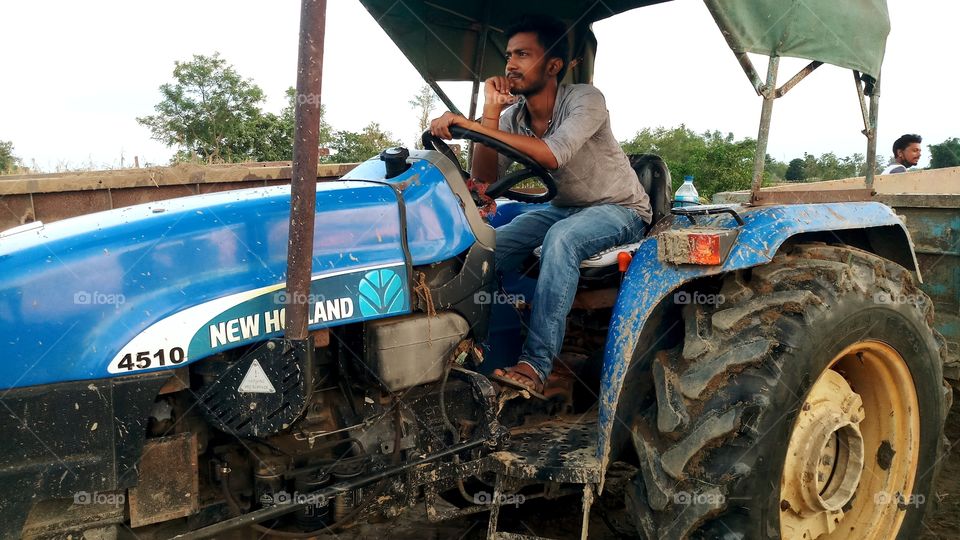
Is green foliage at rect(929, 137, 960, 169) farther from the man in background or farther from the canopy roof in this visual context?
the canopy roof

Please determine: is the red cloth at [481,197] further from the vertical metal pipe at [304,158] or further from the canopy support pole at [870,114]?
the canopy support pole at [870,114]

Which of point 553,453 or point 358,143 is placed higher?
point 358,143

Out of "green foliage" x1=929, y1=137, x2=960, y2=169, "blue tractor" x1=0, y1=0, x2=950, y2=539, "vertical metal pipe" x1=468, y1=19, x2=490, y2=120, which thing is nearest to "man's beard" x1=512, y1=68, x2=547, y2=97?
"blue tractor" x1=0, y1=0, x2=950, y2=539

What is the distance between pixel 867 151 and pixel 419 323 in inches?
99.6

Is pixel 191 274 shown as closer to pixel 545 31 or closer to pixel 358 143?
pixel 545 31

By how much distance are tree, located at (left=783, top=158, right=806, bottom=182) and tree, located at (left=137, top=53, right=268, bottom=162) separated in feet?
43.1

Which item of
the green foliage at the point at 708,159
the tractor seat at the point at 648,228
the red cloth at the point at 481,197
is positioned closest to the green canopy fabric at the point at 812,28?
the tractor seat at the point at 648,228

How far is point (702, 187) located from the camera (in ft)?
49.3

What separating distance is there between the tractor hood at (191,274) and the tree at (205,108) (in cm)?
1825

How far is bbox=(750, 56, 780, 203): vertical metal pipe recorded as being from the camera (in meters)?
2.78

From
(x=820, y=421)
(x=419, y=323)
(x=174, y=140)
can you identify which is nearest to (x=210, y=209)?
(x=419, y=323)

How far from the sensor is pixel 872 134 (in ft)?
11.3

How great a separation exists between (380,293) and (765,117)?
5.45 ft

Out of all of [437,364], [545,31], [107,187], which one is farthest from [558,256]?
[107,187]
